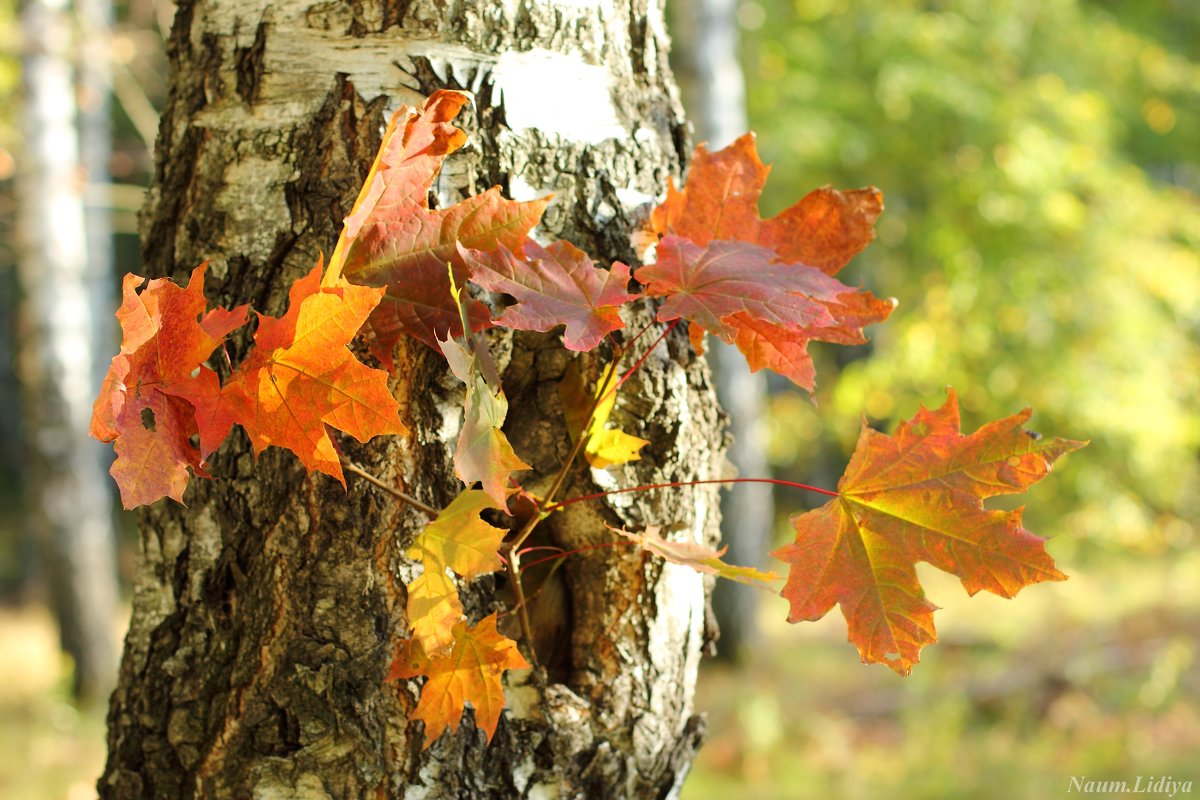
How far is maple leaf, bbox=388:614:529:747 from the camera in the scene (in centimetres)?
90

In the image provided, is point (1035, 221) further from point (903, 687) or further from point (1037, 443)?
point (1037, 443)

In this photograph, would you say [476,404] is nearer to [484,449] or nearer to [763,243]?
[484,449]

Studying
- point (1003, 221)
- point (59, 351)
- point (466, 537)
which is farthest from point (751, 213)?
point (1003, 221)

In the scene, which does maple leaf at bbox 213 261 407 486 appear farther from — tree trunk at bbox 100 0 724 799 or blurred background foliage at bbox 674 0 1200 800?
blurred background foliage at bbox 674 0 1200 800

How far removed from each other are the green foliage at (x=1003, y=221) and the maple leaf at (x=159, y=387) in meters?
6.92

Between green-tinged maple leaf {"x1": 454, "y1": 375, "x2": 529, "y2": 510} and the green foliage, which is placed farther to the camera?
the green foliage

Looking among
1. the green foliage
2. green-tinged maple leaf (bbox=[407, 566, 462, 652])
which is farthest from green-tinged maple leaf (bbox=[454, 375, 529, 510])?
the green foliage

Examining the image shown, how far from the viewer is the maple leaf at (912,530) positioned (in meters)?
0.85

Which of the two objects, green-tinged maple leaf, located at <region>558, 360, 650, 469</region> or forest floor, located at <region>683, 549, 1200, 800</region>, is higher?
green-tinged maple leaf, located at <region>558, 360, 650, 469</region>

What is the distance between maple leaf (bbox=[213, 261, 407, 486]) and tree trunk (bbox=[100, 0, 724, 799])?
0.59 ft

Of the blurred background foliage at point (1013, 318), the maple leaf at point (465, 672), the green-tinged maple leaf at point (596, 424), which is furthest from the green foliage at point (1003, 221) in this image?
the maple leaf at point (465, 672)

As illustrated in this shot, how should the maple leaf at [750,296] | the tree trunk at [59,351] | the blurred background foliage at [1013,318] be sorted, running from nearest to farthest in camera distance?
the maple leaf at [750,296]
the blurred background foliage at [1013,318]
the tree trunk at [59,351]

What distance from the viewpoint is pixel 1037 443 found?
87cm

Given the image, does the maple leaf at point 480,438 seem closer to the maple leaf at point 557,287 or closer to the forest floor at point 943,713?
the maple leaf at point 557,287
